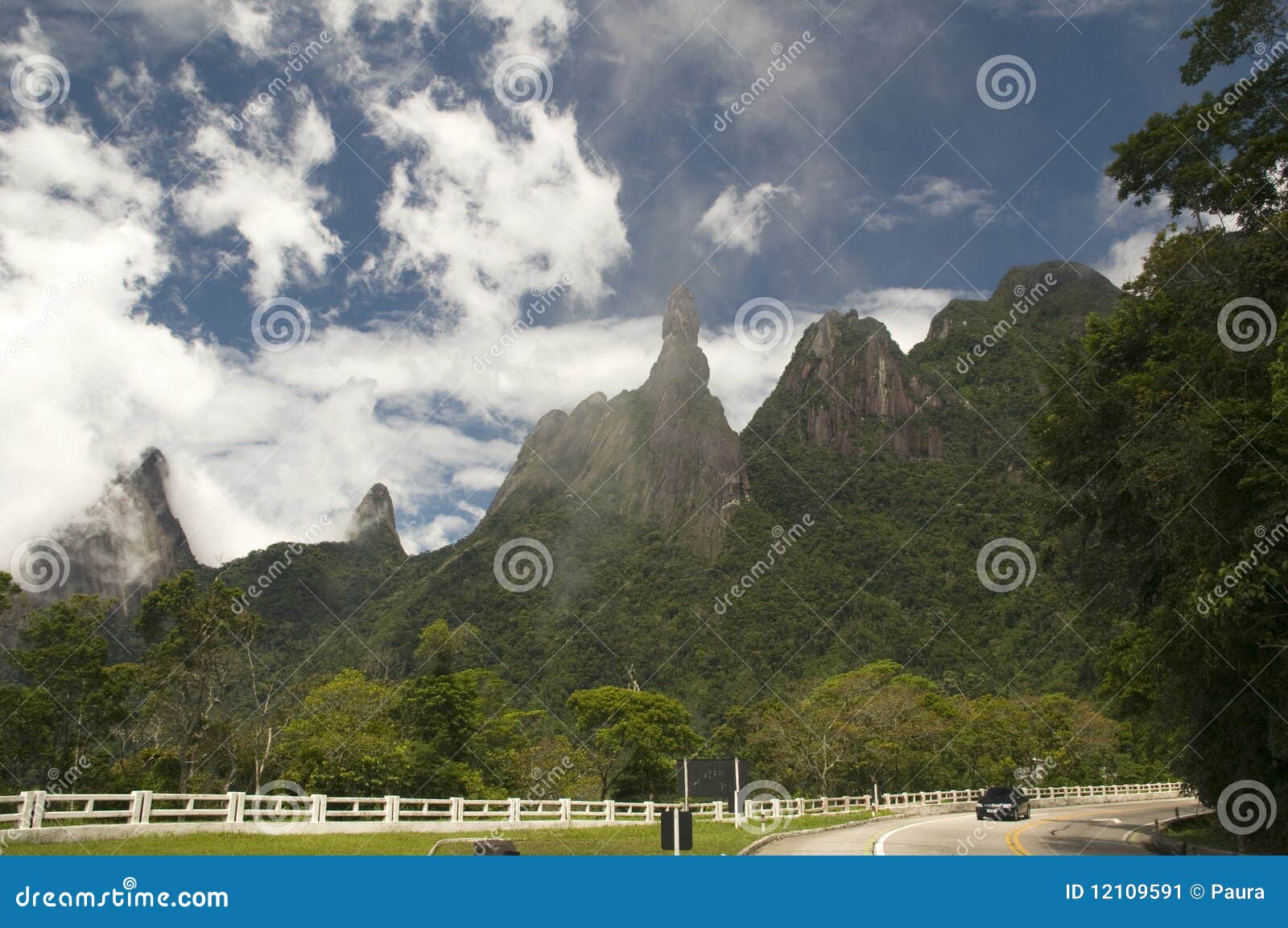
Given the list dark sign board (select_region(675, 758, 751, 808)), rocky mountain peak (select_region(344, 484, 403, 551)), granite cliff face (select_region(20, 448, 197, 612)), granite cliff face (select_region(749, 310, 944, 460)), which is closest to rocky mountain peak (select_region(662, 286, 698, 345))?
granite cliff face (select_region(749, 310, 944, 460))

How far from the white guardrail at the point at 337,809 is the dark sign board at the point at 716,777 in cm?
54

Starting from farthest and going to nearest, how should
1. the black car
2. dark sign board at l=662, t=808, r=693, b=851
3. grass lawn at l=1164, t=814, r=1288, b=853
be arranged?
1. the black car
2. grass lawn at l=1164, t=814, r=1288, b=853
3. dark sign board at l=662, t=808, r=693, b=851

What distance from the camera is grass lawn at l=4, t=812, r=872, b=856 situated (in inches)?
521

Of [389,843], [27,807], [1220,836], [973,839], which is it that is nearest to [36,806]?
[27,807]

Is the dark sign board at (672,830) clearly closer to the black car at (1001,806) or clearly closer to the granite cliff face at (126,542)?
the black car at (1001,806)

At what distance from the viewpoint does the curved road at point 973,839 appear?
55.1 ft

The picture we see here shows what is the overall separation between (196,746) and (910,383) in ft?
592

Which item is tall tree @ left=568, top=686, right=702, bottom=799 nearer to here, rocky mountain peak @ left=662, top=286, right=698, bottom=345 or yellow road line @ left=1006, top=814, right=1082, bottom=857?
yellow road line @ left=1006, top=814, right=1082, bottom=857

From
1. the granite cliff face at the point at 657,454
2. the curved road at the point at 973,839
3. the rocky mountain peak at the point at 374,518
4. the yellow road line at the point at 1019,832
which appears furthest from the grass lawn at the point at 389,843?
the rocky mountain peak at the point at 374,518

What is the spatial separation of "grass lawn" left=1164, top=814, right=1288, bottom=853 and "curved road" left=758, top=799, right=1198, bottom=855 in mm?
1344

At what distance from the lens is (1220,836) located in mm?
22656

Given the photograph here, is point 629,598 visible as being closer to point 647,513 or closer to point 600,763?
point 647,513

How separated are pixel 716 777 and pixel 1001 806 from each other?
→ 1023 centimetres

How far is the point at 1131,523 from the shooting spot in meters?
17.7
